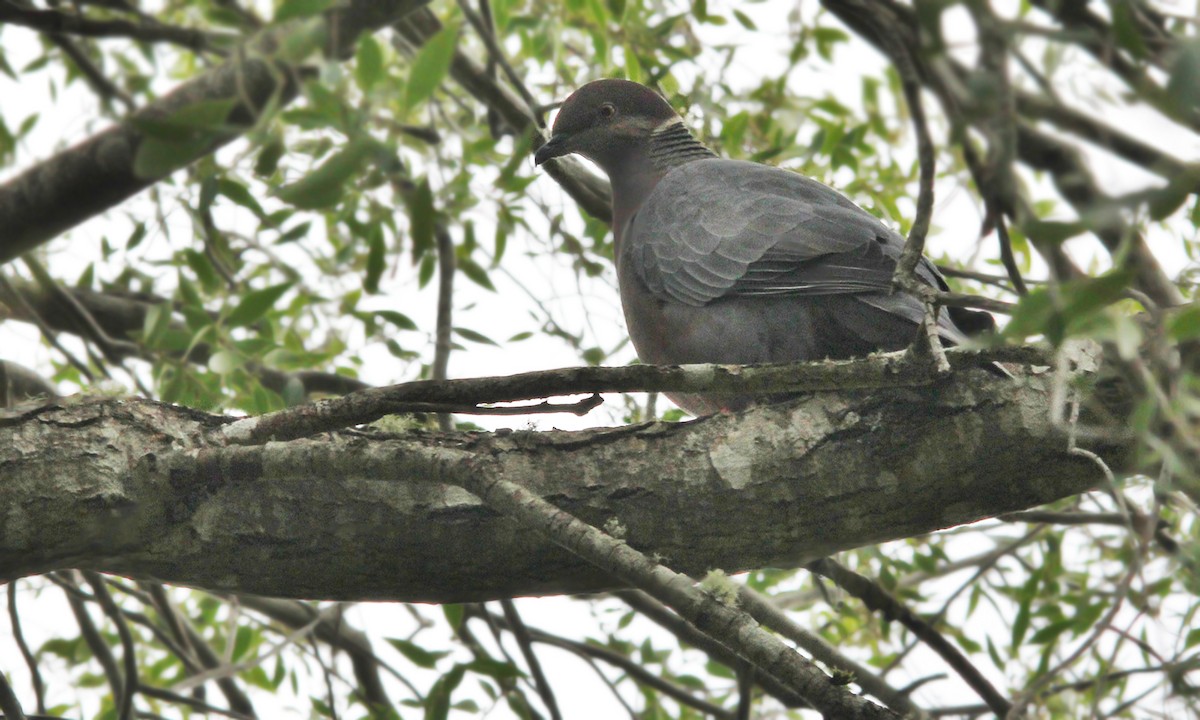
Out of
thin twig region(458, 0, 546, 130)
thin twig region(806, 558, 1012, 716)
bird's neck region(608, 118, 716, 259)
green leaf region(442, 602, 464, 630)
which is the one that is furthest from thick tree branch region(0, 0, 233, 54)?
thin twig region(806, 558, 1012, 716)

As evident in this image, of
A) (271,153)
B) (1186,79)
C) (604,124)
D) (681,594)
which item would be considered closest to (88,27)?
(604,124)

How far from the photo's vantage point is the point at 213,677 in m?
3.93

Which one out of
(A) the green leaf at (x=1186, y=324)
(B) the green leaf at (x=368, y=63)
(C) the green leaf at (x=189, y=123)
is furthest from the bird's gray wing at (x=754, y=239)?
(C) the green leaf at (x=189, y=123)

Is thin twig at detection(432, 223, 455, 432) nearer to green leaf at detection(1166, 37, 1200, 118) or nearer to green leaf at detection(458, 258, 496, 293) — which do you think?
green leaf at detection(458, 258, 496, 293)

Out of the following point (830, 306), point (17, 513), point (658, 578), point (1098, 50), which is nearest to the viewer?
point (1098, 50)

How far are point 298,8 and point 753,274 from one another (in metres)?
2.11

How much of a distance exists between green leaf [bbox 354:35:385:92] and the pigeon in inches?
65.8

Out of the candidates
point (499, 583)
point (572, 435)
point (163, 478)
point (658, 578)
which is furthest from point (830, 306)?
point (163, 478)

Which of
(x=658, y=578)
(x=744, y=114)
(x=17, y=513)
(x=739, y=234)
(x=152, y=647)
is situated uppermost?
(x=744, y=114)

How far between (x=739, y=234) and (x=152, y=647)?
11.4 feet

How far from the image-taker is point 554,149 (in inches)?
186

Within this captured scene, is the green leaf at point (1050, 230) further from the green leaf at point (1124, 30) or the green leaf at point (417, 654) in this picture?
the green leaf at point (417, 654)

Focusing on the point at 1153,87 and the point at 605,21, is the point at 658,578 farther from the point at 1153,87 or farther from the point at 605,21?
the point at 605,21

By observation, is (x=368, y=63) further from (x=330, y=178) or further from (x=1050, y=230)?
(x=1050, y=230)
